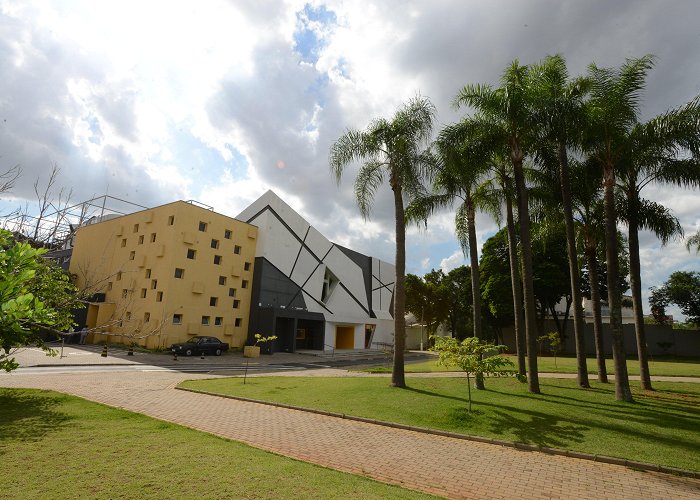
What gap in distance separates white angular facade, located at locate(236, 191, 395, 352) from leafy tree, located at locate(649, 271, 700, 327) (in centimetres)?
3691

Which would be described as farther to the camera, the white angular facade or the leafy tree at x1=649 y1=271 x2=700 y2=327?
the leafy tree at x1=649 y1=271 x2=700 y2=327

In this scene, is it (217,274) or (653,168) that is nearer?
(653,168)

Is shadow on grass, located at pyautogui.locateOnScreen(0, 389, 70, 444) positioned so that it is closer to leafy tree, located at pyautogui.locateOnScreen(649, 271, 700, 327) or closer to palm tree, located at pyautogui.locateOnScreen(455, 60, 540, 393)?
palm tree, located at pyautogui.locateOnScreen(455, 60, 540, 393)

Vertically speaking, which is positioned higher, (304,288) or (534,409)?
(304,288)

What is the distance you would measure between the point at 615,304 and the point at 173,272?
29.7 m

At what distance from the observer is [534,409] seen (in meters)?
11.1

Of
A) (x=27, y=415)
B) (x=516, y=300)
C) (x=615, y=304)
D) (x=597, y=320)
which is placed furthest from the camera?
(x=516, y=300)

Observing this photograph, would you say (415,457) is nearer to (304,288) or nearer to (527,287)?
(527,287)

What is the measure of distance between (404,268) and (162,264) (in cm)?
2400

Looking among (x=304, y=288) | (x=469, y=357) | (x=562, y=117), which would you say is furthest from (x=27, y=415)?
(x=304, y=288)

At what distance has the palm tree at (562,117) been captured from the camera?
13438mm

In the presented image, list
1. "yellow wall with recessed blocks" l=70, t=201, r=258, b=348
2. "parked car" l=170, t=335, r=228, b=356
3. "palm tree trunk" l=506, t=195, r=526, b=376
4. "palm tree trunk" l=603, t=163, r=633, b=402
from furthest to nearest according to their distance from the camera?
"yellow wall with recessed blocks" l=70, t=201, r=258, b=348 → "parked car" l=170, t=335, r=228, b=356 → "palm tree trunk" l=506, t=195, r=526, b=376 → "palm tree trunk" l=603, t=163, r=633, b=402

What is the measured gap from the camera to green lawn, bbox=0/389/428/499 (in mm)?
5051

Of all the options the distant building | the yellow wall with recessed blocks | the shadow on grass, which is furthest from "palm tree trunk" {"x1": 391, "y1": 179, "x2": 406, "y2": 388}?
the yellow wall with recessed blocks
